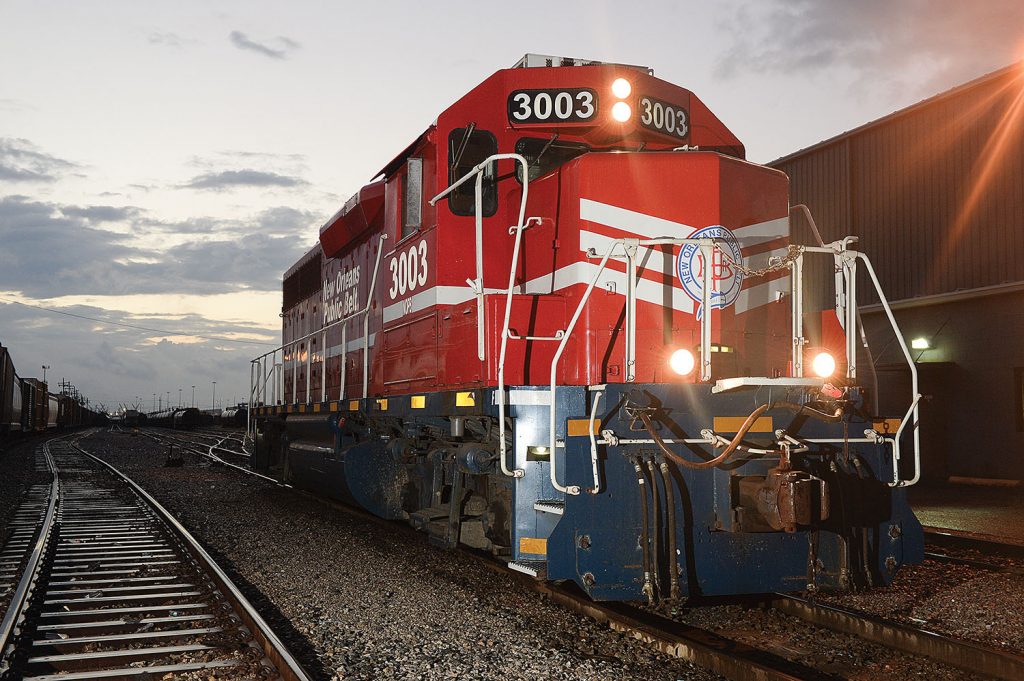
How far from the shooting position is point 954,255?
16328 millimetres

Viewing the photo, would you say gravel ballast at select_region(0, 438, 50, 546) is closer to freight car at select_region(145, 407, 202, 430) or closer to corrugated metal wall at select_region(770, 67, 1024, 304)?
corrugated metal wall at select_region(770, 67, 1024, 304)

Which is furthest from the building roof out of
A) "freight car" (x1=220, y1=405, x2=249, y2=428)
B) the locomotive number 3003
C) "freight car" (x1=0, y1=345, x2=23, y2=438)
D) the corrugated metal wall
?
"freight car" (x1=220, y1=405, x2=249, y2=428)

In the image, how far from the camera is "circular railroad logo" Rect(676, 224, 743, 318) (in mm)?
5352

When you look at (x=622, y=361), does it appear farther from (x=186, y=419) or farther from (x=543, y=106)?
(x=186, y=419)

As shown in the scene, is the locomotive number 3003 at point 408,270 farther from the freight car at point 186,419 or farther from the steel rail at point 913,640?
the freight car at point 186,419

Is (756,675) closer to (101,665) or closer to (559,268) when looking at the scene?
(559,268)

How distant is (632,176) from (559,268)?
75 cm

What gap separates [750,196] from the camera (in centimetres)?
580

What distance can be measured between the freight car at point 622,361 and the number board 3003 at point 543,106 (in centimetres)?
1

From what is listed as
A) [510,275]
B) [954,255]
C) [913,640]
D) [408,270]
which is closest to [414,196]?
[408,270]

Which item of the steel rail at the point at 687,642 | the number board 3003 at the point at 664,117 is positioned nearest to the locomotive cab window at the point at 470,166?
the number board 3003 at the point at 664,117

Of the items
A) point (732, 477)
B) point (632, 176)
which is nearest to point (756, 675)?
point (732, 477)

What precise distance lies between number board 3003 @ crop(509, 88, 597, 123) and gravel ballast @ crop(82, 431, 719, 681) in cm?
319

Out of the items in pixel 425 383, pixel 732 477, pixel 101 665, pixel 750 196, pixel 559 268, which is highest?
pixel 750 196
